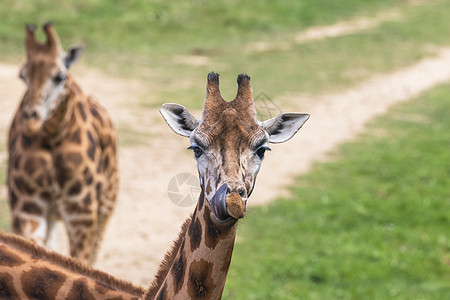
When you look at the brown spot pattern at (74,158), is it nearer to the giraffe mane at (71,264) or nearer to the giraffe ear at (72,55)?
the giraffe ear at (72,55)

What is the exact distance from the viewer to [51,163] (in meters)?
7.49

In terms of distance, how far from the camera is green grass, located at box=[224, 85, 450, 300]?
345 inches

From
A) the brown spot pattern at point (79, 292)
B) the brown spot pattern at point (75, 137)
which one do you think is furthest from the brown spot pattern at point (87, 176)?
the brown spot pattern at point (79, 292)

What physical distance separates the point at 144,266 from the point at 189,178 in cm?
520

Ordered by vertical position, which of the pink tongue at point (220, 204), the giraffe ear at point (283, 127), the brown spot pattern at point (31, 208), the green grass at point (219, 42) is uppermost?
the giraffe ear at point (283, 127)

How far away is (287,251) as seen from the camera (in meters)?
9.68

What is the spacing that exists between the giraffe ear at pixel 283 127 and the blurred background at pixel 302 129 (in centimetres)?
67

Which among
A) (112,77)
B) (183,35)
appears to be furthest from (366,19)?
(112,77)

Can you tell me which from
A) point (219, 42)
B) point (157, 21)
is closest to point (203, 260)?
point (219, 42)

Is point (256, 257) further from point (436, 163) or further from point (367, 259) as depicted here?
point (436, 163)

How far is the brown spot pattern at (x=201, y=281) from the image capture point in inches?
156

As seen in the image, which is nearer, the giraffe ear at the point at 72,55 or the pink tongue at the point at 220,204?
the pink tongue at the point at 220,204

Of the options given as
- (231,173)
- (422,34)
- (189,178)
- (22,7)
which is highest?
(231,173)

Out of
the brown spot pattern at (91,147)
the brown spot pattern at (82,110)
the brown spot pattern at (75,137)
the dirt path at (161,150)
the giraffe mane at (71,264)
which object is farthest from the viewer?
the dirt path at (161,150)
